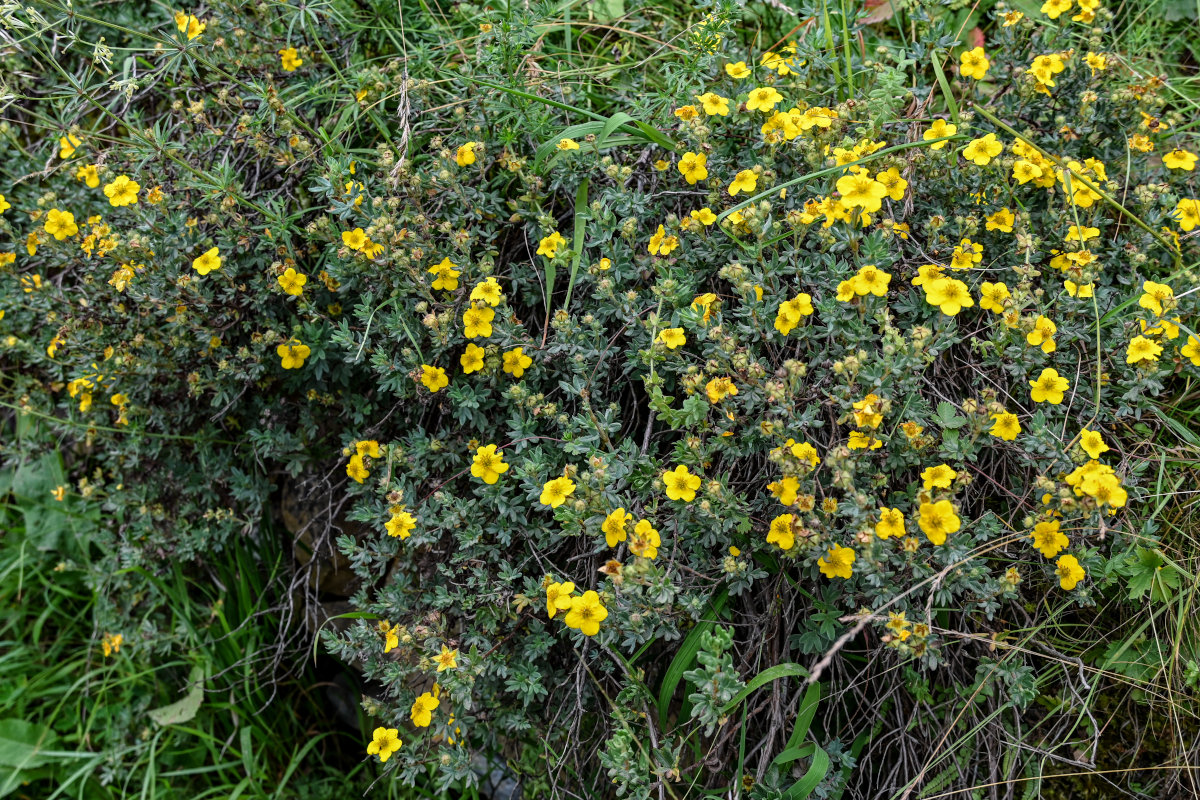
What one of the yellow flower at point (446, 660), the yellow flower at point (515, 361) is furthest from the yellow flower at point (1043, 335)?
the yellow flower at point (446, 660)

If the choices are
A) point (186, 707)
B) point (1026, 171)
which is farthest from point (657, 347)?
point (186, 707)

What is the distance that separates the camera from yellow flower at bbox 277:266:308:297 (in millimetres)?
2414

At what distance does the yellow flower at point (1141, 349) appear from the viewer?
199cm

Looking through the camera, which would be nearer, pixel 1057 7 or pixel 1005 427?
pixel 1005 427

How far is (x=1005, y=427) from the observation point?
1.92 meters

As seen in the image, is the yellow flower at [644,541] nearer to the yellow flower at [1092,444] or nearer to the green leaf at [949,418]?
the green leaf at [949,418]

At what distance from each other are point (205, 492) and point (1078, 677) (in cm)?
274

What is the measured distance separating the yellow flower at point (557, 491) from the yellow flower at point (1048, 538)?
3.50 feet

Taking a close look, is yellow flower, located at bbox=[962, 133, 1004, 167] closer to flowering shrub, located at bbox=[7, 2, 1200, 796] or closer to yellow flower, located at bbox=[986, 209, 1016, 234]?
flowering shrub, located at bbox=[7, 2, 1200, 796]

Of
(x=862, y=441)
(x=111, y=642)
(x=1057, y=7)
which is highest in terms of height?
(x=1057, y=7)

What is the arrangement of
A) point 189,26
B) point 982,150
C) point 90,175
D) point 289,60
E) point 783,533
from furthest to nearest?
point 289,60, point 90,175, point 189,26, point 982,150, point 783,533

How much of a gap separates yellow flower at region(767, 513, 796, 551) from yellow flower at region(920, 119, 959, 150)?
1.13 m

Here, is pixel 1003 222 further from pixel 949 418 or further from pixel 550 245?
pixel 550 245

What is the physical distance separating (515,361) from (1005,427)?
1.25 meters
